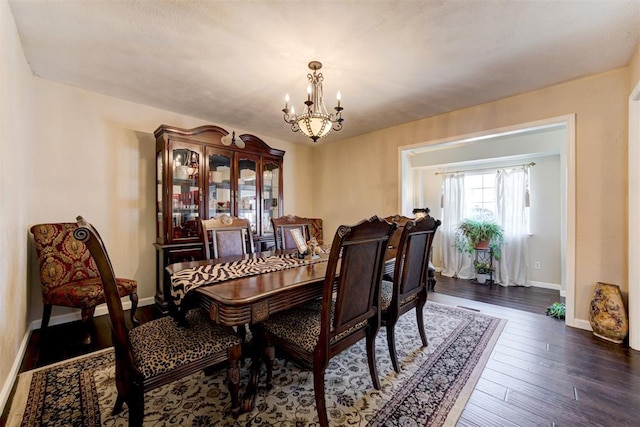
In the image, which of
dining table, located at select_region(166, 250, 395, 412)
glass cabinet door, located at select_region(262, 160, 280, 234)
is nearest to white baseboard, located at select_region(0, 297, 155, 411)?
dining table, located at select_region(166, 250, 395, 412)

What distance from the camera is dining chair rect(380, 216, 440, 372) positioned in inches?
74.3

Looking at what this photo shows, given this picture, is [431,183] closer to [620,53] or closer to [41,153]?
[620,53]

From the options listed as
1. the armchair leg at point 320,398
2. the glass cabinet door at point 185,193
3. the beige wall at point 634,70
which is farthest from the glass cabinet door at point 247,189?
the beige wall at point 634,70

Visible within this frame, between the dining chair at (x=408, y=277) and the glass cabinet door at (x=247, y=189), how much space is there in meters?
2.36

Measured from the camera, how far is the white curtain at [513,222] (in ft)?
14.2

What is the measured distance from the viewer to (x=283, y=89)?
9.41 feet

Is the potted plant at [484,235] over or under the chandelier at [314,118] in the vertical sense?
under

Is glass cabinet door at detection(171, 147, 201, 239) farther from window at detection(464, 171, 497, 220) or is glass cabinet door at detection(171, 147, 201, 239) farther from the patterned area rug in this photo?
window at detection(464, 171, 497, 220)

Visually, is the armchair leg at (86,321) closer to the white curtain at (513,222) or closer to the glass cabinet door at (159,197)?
the glass cabinet door at (159,197)

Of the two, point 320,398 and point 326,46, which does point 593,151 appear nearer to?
point 326,46

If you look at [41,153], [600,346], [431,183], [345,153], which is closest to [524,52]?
[600,346]

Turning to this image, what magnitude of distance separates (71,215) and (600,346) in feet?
17.0

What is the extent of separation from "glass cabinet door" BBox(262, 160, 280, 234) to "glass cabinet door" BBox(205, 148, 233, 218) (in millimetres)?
559

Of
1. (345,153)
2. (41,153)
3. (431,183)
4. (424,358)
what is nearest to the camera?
(424,358)
